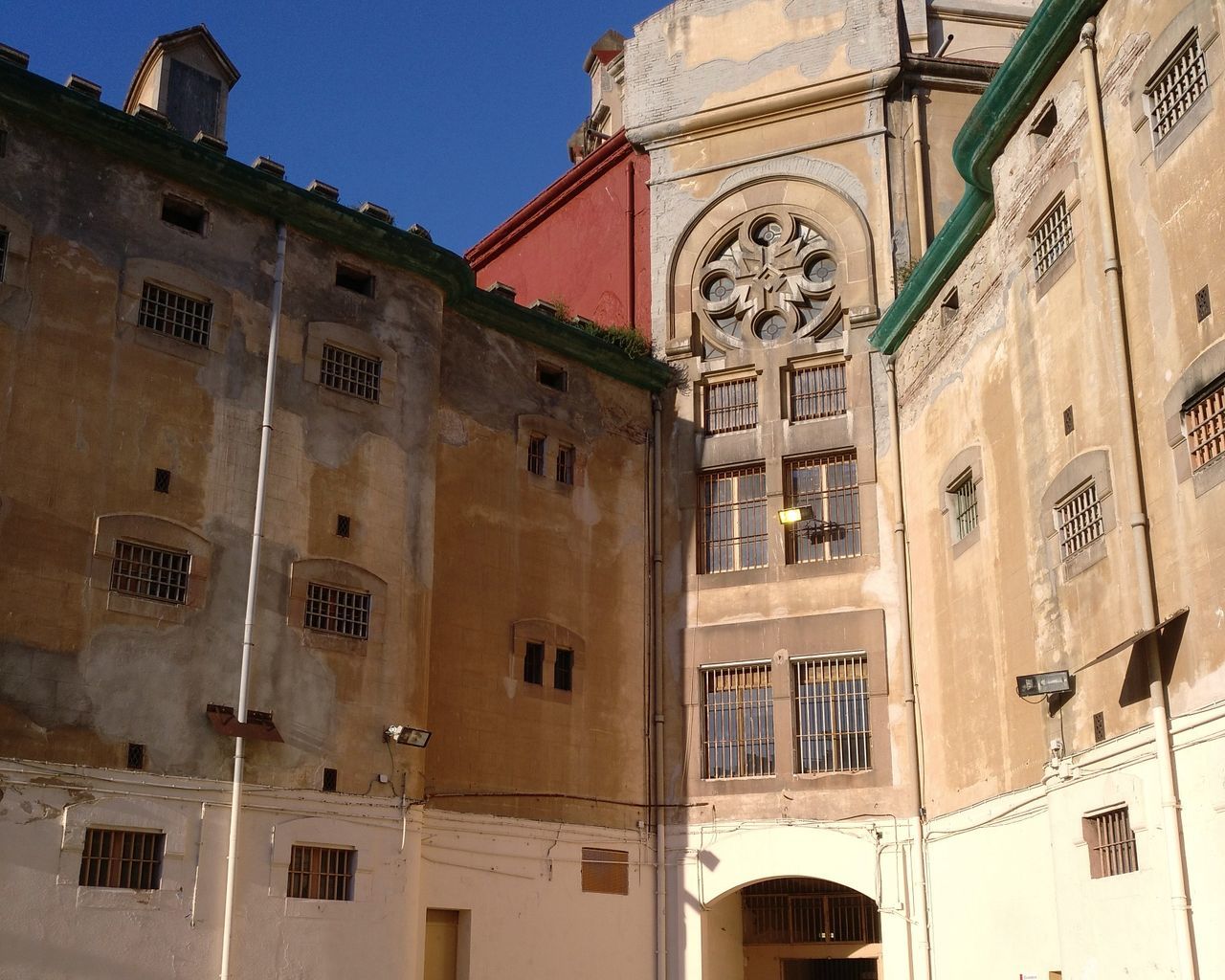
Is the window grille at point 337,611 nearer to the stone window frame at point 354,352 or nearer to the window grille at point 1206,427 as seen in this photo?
the stone window frame at point 354,352

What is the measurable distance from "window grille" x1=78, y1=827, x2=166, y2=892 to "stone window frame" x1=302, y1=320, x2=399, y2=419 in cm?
736

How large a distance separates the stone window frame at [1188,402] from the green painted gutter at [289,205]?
13279 millimetres

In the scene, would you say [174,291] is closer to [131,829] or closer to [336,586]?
[336,586]

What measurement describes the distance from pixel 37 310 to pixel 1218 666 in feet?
52.1

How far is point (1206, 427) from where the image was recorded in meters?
15.1

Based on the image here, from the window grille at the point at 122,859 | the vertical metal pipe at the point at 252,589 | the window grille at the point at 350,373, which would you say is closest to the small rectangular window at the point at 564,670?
the window grille at the point at 350,373

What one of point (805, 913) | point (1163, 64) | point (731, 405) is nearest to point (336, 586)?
point (731, 405)

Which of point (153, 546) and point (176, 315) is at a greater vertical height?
point (176, 315)

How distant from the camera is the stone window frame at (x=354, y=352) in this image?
22828 millimetres

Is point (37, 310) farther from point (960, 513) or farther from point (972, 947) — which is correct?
point (972, 947)

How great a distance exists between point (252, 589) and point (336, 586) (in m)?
1.51

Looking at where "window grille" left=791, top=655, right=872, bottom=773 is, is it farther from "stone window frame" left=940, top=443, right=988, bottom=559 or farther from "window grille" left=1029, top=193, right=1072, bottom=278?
"window grille" left=1029, top=193, right=1072, bottom=278

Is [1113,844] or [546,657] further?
[546,657]

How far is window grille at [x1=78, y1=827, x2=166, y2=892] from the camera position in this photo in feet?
60.7
